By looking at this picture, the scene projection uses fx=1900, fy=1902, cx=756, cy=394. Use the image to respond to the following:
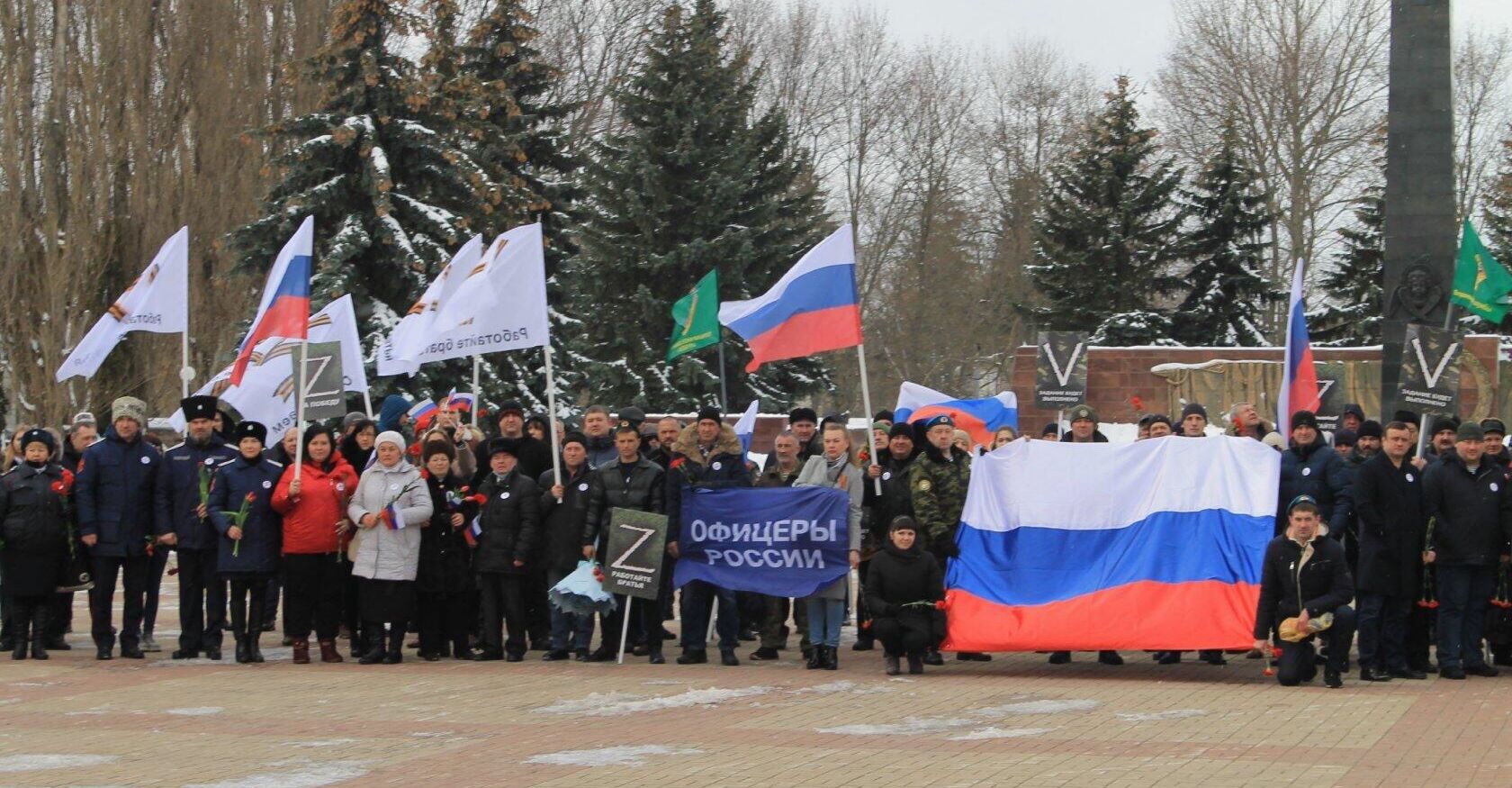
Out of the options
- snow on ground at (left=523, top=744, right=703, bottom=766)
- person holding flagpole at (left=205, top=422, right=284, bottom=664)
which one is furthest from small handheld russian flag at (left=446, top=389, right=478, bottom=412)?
snow on ground at (left=523, top=744, right=703, bottom=766)

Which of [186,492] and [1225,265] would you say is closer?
[186,492]

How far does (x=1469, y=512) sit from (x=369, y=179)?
18233mm

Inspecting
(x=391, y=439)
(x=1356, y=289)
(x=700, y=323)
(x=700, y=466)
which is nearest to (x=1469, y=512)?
(x=700, y=466)

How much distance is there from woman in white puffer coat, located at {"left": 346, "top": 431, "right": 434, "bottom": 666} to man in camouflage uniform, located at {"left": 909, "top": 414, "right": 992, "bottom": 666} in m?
3.59

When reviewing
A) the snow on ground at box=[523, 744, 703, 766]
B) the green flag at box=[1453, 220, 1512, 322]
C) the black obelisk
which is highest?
the black obelisk

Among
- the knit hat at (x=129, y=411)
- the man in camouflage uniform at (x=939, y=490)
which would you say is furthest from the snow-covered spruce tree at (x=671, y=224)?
the man in camouflage uniform at (x=939, y=490)

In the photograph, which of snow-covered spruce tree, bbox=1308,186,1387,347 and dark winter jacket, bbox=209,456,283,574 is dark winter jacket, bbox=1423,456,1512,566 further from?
snow-covered spruce tree, bbox=1308,186,1387,347

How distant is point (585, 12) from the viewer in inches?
2082

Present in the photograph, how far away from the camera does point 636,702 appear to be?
38.3 ft

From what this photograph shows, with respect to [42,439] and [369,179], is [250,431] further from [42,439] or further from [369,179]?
[369,179]

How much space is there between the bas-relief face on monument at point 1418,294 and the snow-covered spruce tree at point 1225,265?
14798 mm

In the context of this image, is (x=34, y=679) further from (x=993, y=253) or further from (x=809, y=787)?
(x=993, y=253)

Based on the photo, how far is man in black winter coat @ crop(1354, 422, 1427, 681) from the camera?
12781 millimetres

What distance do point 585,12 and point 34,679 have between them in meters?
41.7
